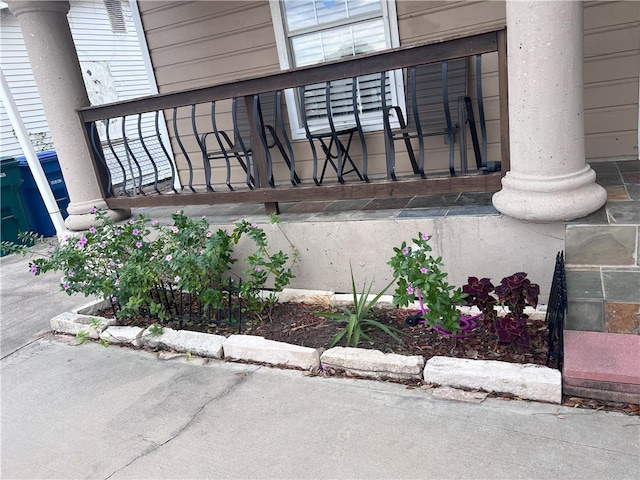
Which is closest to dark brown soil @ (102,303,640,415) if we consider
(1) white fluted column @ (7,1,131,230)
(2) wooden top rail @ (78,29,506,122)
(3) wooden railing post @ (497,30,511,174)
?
(3) wooden railing post @ (497,30,511,174)

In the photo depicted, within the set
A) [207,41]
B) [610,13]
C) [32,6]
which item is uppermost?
[32,6]

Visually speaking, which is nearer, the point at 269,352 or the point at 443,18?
the point at 269,352

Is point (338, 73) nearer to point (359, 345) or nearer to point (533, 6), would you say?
point (533, 6)

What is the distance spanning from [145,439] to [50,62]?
10.3ft

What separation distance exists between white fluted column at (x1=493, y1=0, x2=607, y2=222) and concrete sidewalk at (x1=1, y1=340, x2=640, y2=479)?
1044mm

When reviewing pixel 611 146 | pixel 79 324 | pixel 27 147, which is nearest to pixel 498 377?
pixel 611 146

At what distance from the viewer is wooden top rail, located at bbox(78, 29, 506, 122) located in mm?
2658

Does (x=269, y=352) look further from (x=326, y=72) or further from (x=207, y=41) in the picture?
(x=207, y=41)

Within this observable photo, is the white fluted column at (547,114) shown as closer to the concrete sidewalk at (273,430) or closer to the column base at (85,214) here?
the concrete sidewalk at (273,430)

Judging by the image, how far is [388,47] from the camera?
425 cm

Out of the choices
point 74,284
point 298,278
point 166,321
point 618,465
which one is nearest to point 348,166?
point 298,278

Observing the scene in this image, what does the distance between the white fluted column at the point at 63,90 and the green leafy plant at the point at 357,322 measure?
2.37 m

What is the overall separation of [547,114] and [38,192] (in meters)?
6.52

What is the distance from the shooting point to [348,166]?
4.72m
